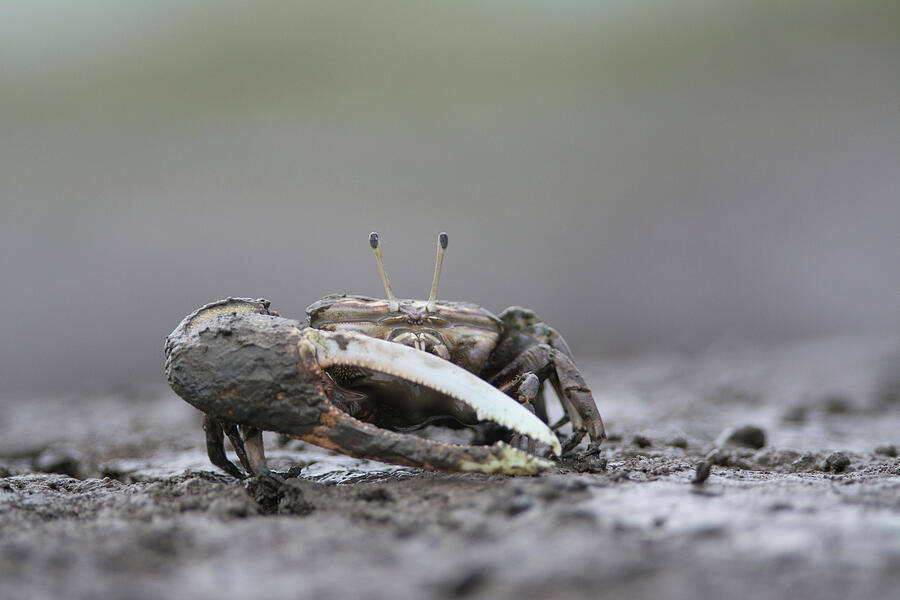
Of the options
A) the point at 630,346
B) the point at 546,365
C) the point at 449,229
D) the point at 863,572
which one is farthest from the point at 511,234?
the point at 863,572

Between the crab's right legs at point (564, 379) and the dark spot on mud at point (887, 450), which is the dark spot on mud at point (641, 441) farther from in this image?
the dark spot on mud at point (887, 450)

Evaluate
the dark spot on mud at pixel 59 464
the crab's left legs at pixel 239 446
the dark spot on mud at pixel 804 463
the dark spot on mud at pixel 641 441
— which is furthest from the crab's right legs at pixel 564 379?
the dark spot on mud at pixel 59 464

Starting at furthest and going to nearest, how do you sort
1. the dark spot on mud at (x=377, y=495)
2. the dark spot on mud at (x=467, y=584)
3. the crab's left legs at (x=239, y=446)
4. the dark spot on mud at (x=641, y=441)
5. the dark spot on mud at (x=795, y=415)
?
1. the dark spot on mud at (x=795, y=415)
2. the dark spot on mud at (x=641, y=441)
3. the crab's left legs at (x=239, y=446)
4. the dark spot on mud at (x=377, y=495)
5. the dark spot on mud at (x=467, y=584)

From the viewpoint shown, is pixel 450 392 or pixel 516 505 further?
pixel 450 392

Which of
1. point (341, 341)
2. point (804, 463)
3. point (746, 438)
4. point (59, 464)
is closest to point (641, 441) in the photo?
point (746, 438)

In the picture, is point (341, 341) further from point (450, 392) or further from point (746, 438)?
point (746, 438)

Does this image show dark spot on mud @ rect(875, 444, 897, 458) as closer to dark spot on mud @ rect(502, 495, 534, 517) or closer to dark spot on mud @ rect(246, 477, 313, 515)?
dark spot on mud @ rect(502, 495, 534, 517)
